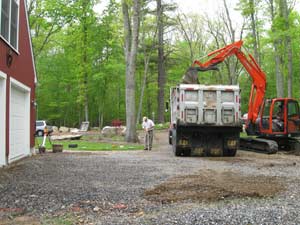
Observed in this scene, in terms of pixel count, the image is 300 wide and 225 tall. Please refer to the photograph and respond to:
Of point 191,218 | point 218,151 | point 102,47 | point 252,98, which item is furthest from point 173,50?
point 191,218

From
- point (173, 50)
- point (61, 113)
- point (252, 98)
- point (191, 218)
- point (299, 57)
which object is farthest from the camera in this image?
point (61, 113)

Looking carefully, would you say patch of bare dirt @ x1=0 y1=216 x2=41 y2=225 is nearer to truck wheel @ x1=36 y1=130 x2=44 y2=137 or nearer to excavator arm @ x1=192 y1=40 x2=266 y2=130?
excavator arm @ x1=192 y1=40 x2=266 y2=130

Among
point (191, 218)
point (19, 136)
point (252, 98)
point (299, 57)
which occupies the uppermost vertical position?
point (299, 57)

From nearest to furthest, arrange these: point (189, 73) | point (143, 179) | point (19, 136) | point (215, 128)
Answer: point (143, 179), point (19, 136), point (215, 128), point (189, 73)

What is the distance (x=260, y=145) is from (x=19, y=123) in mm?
10290

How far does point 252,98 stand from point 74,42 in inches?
1018

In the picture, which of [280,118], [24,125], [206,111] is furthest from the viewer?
[280,118]

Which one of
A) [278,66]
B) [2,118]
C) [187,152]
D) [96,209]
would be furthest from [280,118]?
[96,209]

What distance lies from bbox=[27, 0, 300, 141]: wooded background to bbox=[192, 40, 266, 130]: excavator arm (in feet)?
21.0

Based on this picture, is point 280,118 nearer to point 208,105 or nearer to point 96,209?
point 208,105

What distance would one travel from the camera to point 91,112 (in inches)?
2126

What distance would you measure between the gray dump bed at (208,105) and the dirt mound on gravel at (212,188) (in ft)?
17.3

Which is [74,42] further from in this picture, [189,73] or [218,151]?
[218,151]

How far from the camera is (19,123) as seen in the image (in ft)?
44.5
